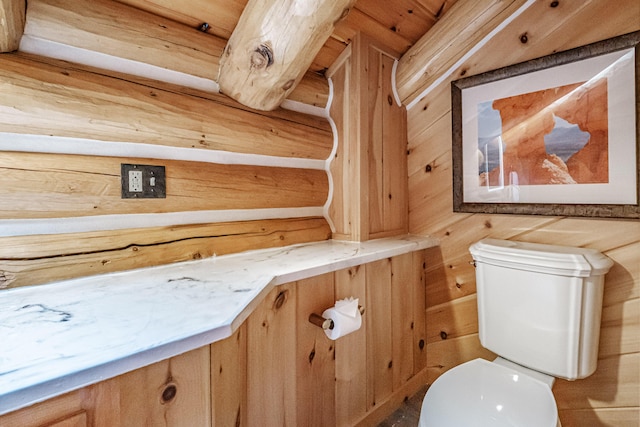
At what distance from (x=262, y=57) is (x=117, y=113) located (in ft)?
1.87

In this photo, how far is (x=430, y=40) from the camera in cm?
173

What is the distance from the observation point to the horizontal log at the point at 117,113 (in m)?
0.97

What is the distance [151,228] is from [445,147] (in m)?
1.54

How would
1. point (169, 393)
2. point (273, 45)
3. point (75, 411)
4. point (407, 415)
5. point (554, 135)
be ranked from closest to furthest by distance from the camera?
point (75, 411) < point (169, 393) < point (273, 45) < point (554, 135) < point (407, 415)

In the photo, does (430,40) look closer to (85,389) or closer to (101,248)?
(101,248)

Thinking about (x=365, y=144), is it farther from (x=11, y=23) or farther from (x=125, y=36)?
(x=11, y=23)

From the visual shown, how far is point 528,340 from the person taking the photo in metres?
1.29

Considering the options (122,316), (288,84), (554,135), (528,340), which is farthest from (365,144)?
(122,316)

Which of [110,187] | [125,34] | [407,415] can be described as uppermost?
[125,34]

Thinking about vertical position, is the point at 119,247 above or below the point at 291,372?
above

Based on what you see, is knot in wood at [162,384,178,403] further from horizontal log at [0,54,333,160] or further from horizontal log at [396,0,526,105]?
horizontal log at [396,0,526,105]

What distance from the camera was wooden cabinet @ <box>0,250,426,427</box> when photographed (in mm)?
621

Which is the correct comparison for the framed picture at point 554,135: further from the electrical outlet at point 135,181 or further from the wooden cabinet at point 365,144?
the electrical outlet at point 135,181

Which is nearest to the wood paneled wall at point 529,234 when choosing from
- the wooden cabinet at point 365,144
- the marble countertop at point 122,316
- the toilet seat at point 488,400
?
the wooden cabinet at point 365,144
